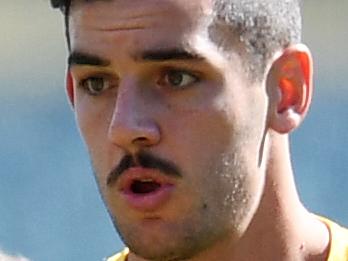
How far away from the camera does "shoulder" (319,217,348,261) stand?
1.95m

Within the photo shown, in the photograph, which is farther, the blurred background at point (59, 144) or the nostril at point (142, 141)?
the blurred background at point (59, 144)

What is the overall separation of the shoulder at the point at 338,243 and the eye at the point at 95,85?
0.41m

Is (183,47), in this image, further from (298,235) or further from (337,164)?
(337,164)

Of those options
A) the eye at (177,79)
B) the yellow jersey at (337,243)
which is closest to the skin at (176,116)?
the eye at (177,79)

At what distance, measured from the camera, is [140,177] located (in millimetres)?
1729

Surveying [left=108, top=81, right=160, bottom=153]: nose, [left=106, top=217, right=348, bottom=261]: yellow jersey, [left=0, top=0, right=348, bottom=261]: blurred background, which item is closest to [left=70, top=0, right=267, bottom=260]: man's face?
[left=108, top=81, right=160, bottom=153]: nose

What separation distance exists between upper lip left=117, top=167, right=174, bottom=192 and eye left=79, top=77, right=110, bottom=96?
12cm

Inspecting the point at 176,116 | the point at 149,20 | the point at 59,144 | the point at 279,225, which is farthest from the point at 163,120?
the point at 59,144

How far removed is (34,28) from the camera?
2.76 m

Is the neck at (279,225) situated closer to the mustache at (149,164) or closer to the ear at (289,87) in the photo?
the ear at (289,87)

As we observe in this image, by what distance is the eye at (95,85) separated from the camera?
1.79m

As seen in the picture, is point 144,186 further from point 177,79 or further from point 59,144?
point 59,144

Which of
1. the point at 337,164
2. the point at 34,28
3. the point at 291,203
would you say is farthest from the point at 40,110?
the point at 291,203

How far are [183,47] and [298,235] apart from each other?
13.7 inches
